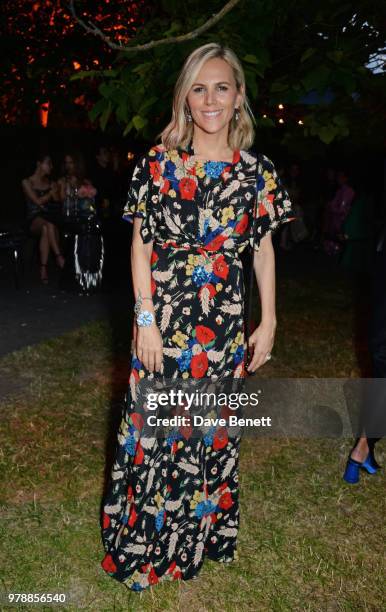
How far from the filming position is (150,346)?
2.57 m

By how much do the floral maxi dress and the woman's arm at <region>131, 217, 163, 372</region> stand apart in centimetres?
4

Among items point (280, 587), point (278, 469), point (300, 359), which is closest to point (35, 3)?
point (300, 359)

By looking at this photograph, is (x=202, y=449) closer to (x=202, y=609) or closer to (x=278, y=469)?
(x=202, y=609)

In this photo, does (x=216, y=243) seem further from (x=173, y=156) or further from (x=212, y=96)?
(x=212, y=96)

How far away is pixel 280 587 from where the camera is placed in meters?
2.96

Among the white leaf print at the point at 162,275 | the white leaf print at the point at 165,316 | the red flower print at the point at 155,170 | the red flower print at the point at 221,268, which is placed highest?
the red flower print at the point at 155,170

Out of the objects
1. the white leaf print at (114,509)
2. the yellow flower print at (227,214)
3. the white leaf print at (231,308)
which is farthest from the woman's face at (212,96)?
the white leaf print at (114,509)

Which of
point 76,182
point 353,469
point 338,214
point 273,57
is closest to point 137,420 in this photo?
point 353,469

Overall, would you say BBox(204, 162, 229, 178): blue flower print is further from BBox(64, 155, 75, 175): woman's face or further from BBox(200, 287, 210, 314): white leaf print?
BBox(64, 155, 75, 175): woman's face

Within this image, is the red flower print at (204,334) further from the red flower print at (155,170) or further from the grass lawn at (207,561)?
the grass lawn at (207,561)

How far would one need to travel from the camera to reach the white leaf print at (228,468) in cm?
289

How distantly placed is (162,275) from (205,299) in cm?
22

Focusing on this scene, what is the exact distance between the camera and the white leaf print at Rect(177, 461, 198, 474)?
2.78m

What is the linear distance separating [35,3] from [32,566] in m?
14.1
